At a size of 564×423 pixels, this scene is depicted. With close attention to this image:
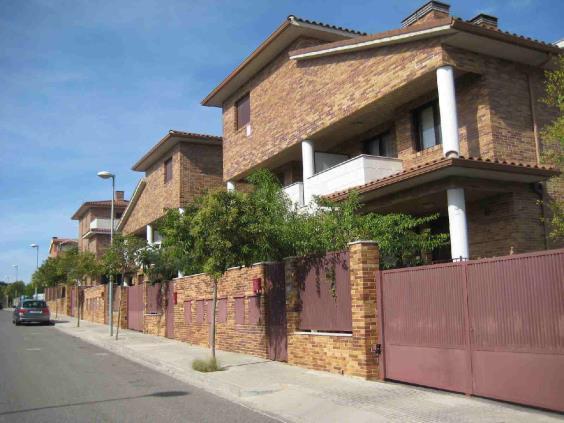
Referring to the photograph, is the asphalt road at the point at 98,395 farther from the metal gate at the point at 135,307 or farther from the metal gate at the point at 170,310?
the metal gate at the point at 135,307

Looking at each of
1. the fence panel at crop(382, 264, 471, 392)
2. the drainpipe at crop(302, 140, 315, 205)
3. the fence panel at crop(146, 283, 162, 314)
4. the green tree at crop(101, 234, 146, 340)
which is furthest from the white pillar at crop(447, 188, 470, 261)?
the green tree at crop(101, 234, 146, 340)

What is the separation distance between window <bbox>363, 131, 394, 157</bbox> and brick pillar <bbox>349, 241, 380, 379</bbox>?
24.0 feet

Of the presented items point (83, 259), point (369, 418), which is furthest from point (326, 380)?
point (83, 259)

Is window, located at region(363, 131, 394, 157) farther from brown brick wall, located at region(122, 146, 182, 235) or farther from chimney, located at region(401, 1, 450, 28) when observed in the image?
brown brick wall, located at region(122, 146, 182, 235)

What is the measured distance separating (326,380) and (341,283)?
6.01ft

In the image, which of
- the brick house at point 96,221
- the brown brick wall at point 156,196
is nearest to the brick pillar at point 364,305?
the brown brick wall at point 156,196

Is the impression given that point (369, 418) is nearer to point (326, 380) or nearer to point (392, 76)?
point (326, 380)

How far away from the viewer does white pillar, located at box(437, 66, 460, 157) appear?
12953 mm

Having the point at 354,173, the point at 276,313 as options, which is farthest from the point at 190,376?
the point at 354,173

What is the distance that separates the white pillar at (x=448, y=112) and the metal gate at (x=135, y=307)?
15723 mm

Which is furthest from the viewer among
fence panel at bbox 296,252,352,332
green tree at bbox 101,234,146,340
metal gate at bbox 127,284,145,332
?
metal gate at bbox 127,284,145,332

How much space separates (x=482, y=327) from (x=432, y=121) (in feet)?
27.7

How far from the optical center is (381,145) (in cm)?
1794

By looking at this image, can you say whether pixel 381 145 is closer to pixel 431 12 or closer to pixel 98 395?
pixel 431 12
